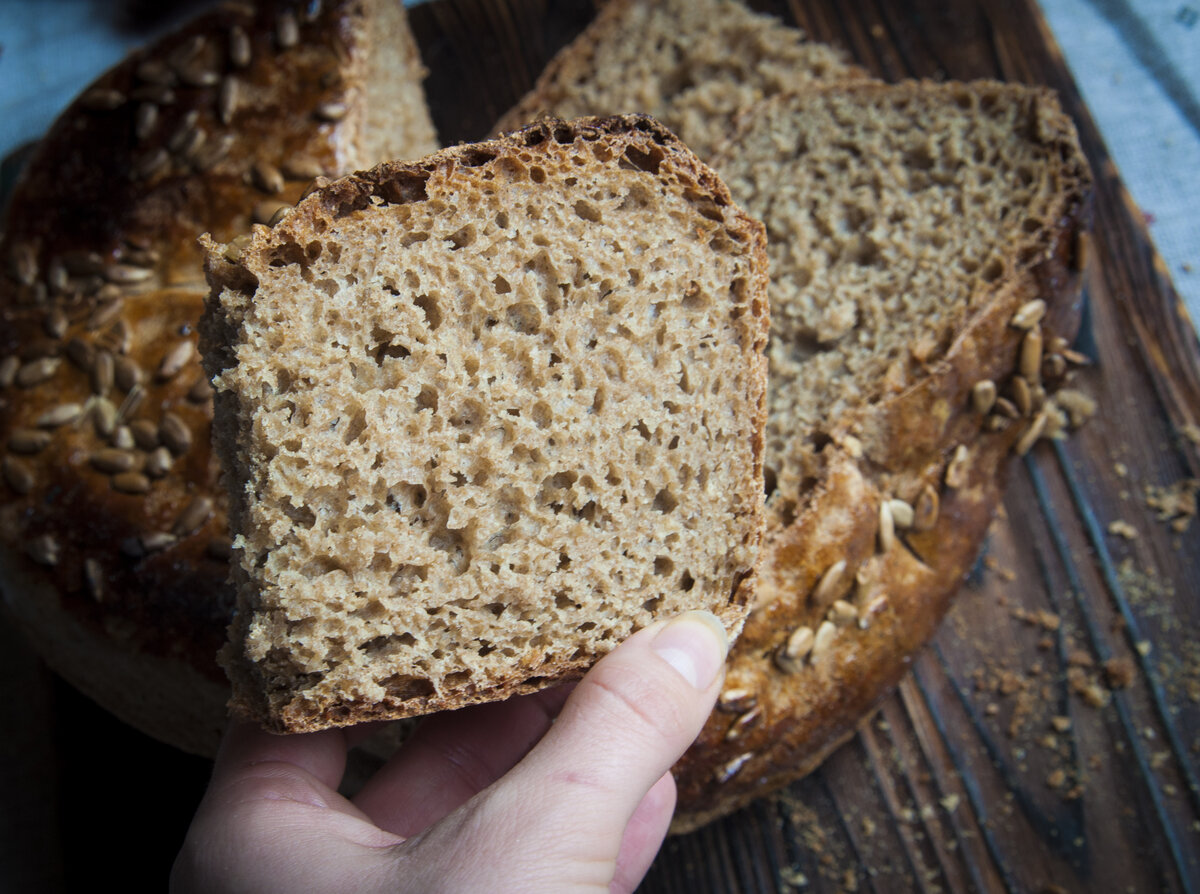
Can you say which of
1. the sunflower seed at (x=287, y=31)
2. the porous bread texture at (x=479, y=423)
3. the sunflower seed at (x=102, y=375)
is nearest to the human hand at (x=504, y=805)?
the porous bread texture at (x=479, y=423)

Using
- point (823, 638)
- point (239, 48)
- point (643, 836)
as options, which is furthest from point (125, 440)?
point (823, 638)

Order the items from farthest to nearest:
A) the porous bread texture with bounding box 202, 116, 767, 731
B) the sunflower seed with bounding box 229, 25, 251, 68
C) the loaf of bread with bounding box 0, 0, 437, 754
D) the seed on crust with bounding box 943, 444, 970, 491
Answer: the sunflower seed with bounding box 229, 25, 251, 68, the seed on crust with bounding box 943, 444, 970, 491, the loaf of bread with bounding box 0, 0, 437, 754, the porous bread texture with bounding box 202, 116, 767, 731

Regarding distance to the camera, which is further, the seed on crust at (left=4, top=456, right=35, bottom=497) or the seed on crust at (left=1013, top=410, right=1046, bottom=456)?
the seed on crust at (left=1013, top=410, right=1046, bottom=456)

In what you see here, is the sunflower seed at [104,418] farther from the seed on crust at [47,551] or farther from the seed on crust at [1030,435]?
the seed on crust at [1030,435]

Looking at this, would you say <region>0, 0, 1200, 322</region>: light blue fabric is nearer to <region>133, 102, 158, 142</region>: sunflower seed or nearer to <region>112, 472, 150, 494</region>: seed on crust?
<region>133, 102, 158, 142</region>: sunflower seed

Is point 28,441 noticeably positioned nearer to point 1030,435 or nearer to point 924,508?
point 924,508

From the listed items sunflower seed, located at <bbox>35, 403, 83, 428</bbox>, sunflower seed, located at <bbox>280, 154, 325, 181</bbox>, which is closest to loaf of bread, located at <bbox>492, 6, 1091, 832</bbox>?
sunflower seed, located at <bbox>280, 154, 325, 181</bbox>

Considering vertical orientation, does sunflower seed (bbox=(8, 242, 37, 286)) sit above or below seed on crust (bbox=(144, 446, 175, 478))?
above
